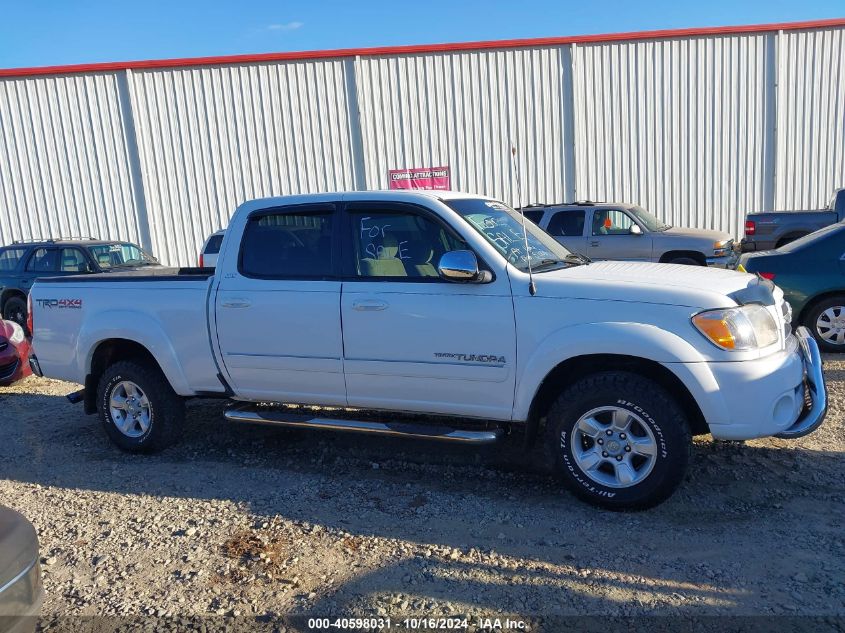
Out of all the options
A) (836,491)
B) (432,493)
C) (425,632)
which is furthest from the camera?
(432,493)

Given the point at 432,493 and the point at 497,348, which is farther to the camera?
the point at 432,493

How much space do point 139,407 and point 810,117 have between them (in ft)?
59.9

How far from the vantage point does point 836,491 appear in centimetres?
401

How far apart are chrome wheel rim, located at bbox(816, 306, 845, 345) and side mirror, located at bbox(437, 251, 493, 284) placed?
535cm

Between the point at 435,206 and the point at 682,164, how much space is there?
1524cm

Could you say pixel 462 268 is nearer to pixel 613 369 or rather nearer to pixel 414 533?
pixel 613 369

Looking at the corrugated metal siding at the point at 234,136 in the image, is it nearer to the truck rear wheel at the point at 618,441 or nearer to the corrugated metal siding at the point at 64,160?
the corrugated metal siding at the point at 64,160

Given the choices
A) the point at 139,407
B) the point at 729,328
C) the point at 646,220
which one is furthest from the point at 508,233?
the point at 646,220

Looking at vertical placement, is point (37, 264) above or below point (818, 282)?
above

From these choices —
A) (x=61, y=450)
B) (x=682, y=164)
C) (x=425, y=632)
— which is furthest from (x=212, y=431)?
(x=682, y=164)

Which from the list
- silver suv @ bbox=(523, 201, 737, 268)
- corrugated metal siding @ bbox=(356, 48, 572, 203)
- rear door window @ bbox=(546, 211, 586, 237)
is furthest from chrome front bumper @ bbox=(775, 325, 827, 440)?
corrugated metal siding @ bbox=(356, 48, 572, 203)

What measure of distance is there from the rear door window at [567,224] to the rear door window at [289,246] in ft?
27.3

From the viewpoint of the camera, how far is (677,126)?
1730 cm

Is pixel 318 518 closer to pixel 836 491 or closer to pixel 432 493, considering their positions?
pixel 432 493
